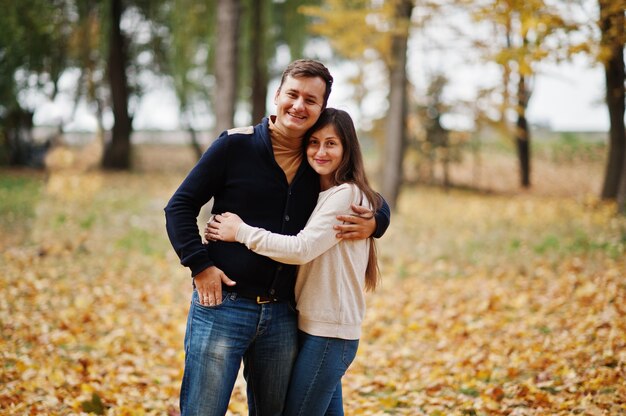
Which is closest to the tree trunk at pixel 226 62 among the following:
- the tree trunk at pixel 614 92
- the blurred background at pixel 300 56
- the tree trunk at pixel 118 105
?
the blurred background at pixel 300 56

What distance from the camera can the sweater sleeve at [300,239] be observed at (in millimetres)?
2469

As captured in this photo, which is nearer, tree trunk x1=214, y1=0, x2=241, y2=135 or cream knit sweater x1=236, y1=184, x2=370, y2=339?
cream knit sweater x1=236, y1=184, x2=370, y2=339

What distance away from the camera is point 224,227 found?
2.54 meters

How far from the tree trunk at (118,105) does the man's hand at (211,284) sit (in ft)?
54.6

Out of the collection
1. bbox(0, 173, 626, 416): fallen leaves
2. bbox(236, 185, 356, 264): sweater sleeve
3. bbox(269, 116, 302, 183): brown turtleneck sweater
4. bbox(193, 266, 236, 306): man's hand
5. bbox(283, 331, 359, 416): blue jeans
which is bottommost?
bbox(0, 173, 626, 416): fallen leaves

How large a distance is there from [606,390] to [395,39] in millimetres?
9357

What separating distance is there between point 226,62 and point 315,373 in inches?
310

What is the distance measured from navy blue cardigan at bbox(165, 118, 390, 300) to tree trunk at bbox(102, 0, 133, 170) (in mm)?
16444

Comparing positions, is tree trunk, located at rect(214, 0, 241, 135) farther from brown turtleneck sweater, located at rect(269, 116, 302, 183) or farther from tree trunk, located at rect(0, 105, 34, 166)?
tree trunk, located at rect(0, 105, 34, 166)

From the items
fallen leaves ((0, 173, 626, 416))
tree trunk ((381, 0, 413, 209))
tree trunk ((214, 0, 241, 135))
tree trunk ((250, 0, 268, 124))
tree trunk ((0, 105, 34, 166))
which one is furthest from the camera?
tree trunk ((0, 105, 34, 166))

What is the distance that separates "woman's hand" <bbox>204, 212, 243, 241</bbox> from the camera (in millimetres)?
2523

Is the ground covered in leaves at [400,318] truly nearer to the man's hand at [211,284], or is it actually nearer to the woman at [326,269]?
the woman at [326,269]

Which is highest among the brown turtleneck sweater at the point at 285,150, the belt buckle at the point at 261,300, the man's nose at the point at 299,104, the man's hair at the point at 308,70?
the man's hair at the point at 308,70

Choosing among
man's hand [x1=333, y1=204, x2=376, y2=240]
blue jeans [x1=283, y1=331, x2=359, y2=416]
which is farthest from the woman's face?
blue jeans [x1=283, y1=331, x2=359, y2=416]
